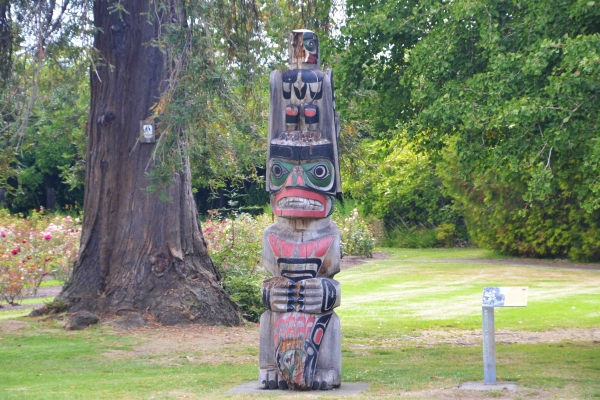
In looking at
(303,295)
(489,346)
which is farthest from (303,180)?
(489,346)

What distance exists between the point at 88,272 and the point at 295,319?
644 cm

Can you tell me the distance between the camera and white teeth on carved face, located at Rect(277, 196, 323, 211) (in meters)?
8.48

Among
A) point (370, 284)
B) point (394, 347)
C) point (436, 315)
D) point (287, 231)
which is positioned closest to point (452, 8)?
point (287, 231)

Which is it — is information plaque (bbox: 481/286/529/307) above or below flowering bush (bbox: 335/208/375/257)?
below

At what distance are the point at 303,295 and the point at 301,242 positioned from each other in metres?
0.56

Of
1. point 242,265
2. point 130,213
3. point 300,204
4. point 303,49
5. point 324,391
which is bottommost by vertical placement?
point 324,391

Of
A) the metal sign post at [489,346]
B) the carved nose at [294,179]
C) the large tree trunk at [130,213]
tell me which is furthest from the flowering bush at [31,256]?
the metal sign post at [489,346]

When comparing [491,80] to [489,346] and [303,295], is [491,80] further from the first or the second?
[303,295]

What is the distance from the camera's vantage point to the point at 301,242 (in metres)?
8.59

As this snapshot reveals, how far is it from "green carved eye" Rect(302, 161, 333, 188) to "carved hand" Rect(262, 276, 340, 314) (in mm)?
1013

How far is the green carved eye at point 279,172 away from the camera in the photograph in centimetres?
854

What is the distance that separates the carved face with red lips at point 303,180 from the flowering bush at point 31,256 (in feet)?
33.1

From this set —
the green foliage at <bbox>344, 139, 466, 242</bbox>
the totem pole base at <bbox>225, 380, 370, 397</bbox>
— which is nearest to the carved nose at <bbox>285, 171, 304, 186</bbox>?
the totem pole base at <bbox>225, 380, 370, 397</bbox>

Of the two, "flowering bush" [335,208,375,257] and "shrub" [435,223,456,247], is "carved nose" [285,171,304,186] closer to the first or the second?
"flowering bush" [335,208,375,257]
